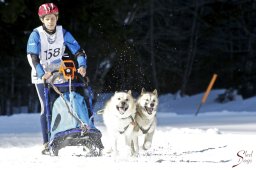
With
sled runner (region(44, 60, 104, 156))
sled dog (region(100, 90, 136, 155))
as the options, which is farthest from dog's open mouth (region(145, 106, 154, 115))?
sled runner (region(44, 60, 104, 156))

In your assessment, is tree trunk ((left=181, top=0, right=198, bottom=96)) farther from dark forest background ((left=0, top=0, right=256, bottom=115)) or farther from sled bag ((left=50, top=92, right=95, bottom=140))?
sled bag ((left=50, top=92, right=95, bottom=140))

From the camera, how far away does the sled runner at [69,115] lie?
802 cm

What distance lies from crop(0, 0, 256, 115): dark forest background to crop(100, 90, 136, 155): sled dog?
9564 mm

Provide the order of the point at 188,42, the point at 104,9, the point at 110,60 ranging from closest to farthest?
1. the point at 104,9
2. the point at 110,60
3. the point at 188,42

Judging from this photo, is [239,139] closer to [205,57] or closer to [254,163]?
[254,163]

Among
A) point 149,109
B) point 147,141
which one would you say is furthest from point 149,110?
point 147,141

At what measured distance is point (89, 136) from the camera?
8039 millimetres

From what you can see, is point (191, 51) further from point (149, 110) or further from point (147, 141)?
point (149, 110)

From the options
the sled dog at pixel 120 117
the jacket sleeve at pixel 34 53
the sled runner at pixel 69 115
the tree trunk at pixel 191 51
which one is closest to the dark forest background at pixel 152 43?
the tree trunk at pixel 191 51

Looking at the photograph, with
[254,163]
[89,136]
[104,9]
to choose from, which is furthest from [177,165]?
[104,9]

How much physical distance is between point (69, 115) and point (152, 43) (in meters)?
18.5

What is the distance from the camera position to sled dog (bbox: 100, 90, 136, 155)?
25.6ft

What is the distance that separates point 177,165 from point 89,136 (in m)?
1.43

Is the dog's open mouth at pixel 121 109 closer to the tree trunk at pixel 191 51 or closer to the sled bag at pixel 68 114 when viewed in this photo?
the sled bag at pixel 68 114
